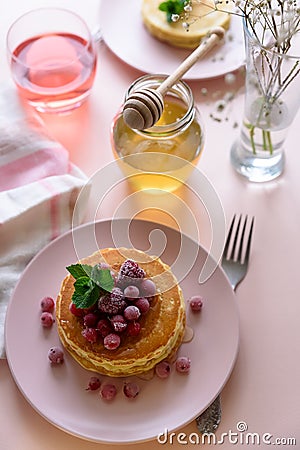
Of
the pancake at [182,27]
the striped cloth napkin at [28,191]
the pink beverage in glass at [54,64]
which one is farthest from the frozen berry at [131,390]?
the pancake at [182,27]

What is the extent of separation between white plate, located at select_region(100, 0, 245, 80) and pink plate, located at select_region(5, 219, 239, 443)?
46 centimetres

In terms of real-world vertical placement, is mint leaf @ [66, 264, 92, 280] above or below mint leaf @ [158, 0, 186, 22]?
below

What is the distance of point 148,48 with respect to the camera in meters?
1.64

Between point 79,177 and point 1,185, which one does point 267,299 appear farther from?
point 1,185

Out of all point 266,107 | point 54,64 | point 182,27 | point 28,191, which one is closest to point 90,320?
point 28,191

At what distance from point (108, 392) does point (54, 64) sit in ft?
2.57

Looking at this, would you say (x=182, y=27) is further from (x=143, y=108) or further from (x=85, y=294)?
(x=85, y=294)

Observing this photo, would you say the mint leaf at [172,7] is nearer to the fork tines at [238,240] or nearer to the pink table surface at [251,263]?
the pink table surface at [251,263]

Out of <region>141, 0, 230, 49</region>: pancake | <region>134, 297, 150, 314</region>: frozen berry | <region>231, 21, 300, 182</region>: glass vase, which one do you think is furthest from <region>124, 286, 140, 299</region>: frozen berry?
<region>141, 0, 230, 49</region>: pancake

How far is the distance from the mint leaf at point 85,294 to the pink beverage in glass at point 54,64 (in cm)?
54

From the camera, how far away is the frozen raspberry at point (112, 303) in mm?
1148

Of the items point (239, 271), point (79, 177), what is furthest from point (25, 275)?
point (239, 271)

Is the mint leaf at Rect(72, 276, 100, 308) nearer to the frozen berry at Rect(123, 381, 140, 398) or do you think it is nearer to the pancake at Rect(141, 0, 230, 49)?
the frozen berry at Rect(123, 381, 140, 398)

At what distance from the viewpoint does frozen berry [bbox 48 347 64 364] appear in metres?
1.21
